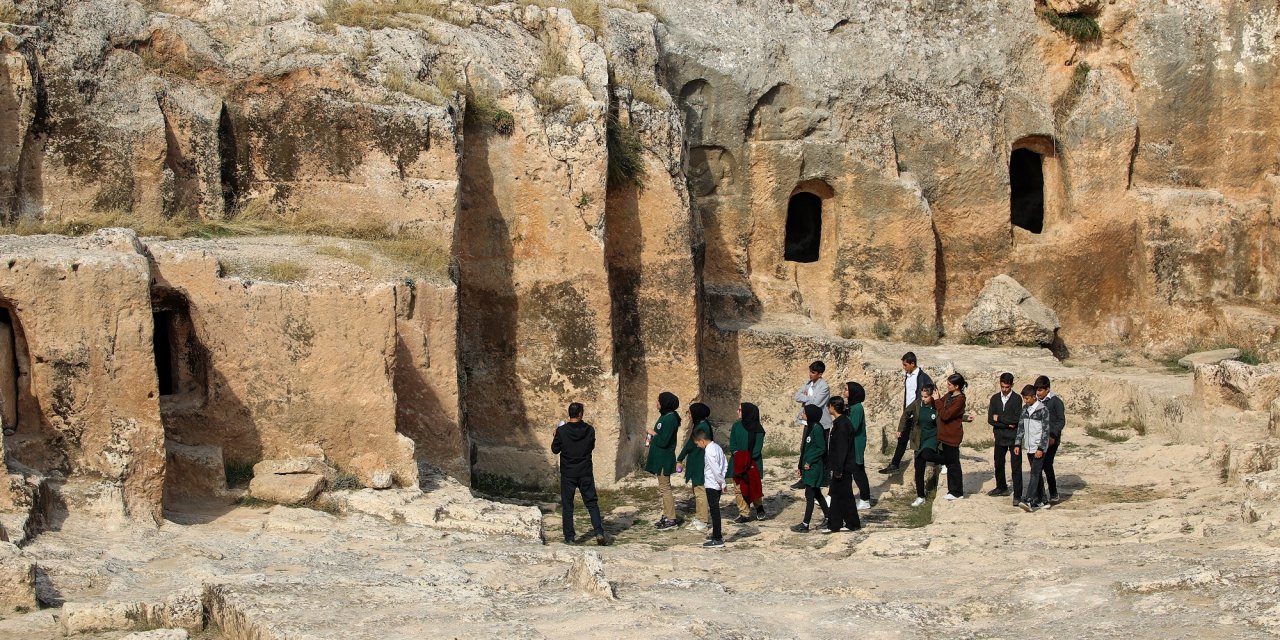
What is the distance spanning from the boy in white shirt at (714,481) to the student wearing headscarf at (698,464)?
0.19 feet

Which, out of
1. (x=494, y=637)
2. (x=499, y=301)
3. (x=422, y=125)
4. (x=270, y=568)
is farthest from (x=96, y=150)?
(x=494, y=637)

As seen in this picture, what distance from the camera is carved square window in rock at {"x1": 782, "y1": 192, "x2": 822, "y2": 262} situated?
21.0 metres

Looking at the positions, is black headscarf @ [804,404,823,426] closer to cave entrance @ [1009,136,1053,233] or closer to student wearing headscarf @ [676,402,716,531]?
student wearing headscarf @ [676,402,716,531]

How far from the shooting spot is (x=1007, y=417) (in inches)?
558

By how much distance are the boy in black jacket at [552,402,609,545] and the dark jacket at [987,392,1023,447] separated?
11.3ft

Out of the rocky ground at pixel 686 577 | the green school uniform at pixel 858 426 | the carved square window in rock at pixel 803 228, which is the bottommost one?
the rocky ground at pixel 686 577

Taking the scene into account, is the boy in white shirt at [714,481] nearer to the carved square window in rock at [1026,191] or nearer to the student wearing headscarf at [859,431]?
the student wearing headscarf at [859,431]

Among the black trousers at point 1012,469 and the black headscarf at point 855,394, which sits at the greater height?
the black headscarf at point 855,394

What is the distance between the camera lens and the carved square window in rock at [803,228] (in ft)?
69.1

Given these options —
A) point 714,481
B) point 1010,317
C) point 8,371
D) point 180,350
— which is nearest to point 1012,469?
point 714,481

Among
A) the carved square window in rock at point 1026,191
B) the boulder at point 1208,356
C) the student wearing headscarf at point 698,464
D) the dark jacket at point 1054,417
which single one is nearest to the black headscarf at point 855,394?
the student wearing headscarf at point 698,464

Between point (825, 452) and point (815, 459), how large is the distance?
0.39ft

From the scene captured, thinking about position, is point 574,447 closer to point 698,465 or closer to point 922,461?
point 698,465

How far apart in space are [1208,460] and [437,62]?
7906 mm
